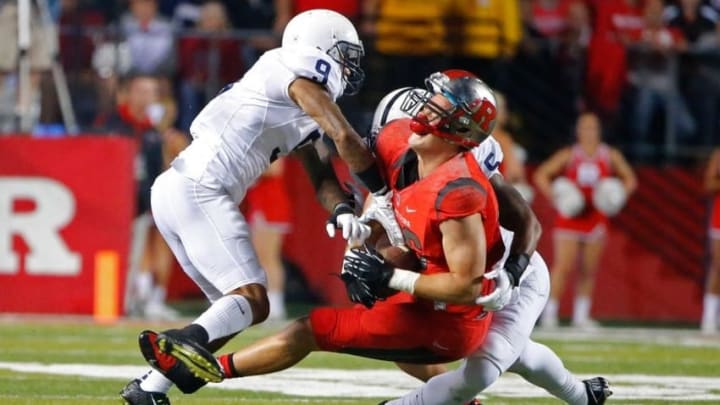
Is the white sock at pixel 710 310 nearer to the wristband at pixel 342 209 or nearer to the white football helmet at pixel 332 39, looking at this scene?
the white football helmet at pixel 332 39

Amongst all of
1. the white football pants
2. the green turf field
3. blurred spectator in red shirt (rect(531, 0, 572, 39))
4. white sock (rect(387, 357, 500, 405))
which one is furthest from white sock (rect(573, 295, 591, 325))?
white sock (rect(387, 357, 500, 405))

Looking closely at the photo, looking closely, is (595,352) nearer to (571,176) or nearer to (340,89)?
(571,176)

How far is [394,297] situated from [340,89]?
1.16 metres

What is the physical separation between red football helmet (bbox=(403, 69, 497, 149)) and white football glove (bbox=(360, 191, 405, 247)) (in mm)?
406

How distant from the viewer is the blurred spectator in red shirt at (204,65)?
1391 cm

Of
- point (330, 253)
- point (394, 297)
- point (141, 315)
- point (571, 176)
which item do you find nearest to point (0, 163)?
point (141, 315)

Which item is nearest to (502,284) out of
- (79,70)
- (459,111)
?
(459,111)

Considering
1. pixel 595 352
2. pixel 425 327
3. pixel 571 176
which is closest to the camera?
pixel 425 327

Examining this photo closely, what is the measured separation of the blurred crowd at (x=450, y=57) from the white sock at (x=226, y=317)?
6.69m

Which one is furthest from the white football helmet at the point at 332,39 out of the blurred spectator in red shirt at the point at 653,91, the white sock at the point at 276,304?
the blurred spectator in red shirt at the point at 653,91

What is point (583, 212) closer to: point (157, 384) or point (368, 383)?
point (368, 383)

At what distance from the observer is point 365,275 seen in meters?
5.88

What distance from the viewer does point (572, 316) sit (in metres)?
14.3

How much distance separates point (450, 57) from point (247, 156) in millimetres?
6985
